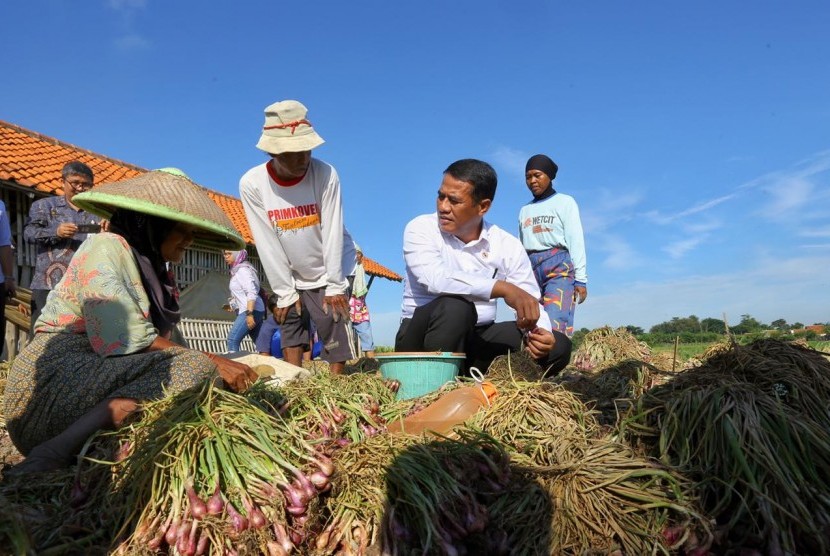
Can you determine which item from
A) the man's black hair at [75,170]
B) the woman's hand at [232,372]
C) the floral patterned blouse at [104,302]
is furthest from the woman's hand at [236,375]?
the man's black hair at [75,170]

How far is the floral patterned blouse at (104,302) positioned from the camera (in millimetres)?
2703

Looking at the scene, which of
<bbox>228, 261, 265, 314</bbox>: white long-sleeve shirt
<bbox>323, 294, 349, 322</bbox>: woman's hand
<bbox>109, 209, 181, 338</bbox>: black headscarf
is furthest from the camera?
<bbox>228, 261, 265, 314</bbox>: white long-sleeve shirt

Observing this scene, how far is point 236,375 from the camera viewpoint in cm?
279

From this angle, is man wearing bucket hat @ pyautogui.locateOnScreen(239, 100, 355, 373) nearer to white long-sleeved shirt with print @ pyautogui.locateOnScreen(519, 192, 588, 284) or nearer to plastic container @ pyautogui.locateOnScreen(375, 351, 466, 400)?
plastic container @ pyautogui.locateOnScreen(375, 351, 466, 400)

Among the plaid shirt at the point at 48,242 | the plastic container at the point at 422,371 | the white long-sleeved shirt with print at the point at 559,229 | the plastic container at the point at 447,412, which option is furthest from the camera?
the white long-sleeved shirt with print at the point at 559,229

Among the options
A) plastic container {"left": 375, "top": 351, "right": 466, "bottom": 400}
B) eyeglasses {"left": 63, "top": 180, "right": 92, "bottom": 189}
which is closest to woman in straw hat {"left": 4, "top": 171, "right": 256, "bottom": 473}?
plastic container {"left": 375, "top": 351, "right": 466, "bottom": 400}

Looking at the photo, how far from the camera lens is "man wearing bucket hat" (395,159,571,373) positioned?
12.6 ft

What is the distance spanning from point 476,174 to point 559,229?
2.38 metres

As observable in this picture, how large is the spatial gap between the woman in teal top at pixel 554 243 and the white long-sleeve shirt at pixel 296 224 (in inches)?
91.0

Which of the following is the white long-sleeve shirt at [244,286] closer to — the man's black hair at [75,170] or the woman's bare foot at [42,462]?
the man's black hair at [75,170]

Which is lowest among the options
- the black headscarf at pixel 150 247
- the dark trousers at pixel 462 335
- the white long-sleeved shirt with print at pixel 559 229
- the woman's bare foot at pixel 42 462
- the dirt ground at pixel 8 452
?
the dirt ground at pixel 8 452

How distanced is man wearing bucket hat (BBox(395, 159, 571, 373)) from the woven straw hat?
1.33 metres

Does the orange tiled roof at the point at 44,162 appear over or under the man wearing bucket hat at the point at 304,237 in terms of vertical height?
over

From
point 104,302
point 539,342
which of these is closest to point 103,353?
point 104,302
